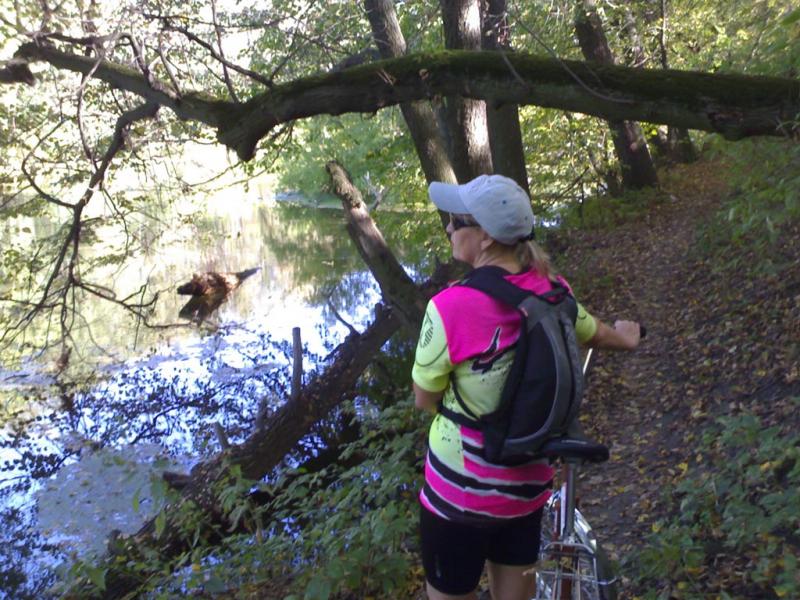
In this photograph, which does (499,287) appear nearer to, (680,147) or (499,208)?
(499,208)

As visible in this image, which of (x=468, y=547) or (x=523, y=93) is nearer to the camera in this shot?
(x=468, y=547)

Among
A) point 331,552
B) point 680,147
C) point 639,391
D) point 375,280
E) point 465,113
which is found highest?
point 680,147

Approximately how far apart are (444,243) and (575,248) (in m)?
2.23

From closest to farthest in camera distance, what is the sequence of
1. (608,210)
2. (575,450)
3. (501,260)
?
(575,450), (501,260), (608,210)

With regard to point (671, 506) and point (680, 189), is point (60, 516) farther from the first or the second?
point (680, 189)

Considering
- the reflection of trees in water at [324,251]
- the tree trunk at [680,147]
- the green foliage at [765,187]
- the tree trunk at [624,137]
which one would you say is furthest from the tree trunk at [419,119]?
the tree trunk at [680,147]

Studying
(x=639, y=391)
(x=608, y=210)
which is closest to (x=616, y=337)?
(x=639, y=391)

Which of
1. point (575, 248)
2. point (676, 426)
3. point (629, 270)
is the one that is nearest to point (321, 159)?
point (575, 248)

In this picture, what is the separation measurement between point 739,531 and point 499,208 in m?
2.18

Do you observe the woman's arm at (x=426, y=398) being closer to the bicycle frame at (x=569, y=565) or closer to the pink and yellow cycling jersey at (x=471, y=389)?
the pink and yellow cycling jersey at (x=471, y=389)

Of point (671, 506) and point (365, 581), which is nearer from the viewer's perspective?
point (365, 581)

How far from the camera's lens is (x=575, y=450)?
203 centimetres

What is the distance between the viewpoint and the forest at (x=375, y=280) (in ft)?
14.6

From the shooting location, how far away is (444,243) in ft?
42.3
